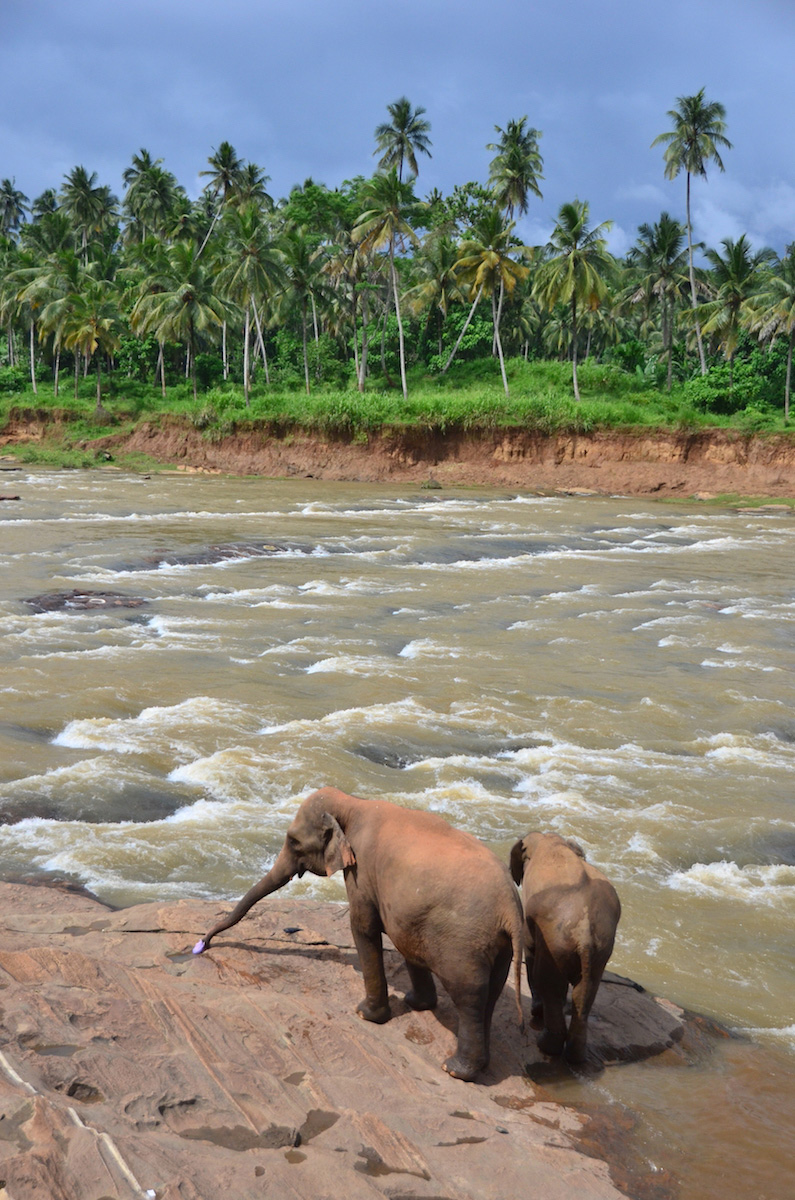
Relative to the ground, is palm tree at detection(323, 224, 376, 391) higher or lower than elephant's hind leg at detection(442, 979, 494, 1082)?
higher

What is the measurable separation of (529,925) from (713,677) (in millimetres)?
8343

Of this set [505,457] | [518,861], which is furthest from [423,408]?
[518,861]

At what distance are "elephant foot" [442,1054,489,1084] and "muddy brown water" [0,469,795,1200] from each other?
0.31 metres

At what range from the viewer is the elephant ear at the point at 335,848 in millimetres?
4426

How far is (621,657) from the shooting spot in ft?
42.4

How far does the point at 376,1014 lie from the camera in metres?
4.24

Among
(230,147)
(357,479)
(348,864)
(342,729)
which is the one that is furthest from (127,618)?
(230,147)

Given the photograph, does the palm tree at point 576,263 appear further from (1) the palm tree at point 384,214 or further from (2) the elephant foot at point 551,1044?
(2) the elephant foot at point 551,1044

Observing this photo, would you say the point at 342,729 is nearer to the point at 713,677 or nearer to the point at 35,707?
the point at 35,707

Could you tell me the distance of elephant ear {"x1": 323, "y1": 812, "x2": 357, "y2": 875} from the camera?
443 cm

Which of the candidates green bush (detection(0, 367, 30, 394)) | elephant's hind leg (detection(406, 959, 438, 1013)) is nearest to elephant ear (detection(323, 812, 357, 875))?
elephant's hind leg (detection(406, 959, 438, 1013))

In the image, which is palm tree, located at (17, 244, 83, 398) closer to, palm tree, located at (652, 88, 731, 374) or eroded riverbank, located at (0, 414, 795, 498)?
eroded riverbank, located at (0, 414, 795, 498)

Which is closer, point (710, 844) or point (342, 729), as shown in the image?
point (710, 844)

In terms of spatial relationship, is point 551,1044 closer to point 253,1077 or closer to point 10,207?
point 253,1077
